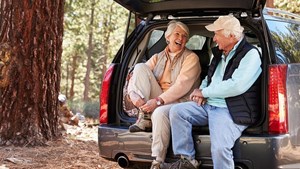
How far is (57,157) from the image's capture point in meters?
6.25

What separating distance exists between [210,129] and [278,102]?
1.80 ft

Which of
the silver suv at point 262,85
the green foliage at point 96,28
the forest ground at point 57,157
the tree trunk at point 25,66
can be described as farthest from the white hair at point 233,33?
the green foliage at point 96,28

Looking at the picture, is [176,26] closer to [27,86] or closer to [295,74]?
[295,74]

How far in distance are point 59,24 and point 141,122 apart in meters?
3.24

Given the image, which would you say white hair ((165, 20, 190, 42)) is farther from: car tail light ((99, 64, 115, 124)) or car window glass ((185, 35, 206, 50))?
car tail light ((99, 64, 115, 124))

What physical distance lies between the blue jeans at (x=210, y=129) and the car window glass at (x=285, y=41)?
25.1 inches

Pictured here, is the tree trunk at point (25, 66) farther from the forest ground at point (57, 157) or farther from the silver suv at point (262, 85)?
the silver suv at point (262, 85)

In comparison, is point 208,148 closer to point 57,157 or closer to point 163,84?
point 163,84

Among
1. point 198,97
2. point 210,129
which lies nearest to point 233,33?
point 198,97

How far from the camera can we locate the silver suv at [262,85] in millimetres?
3787

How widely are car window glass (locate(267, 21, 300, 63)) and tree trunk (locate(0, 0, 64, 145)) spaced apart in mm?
3490

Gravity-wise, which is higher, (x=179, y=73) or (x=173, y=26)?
(x=173, y=26)

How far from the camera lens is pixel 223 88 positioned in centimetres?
394

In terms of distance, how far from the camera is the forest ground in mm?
5855
